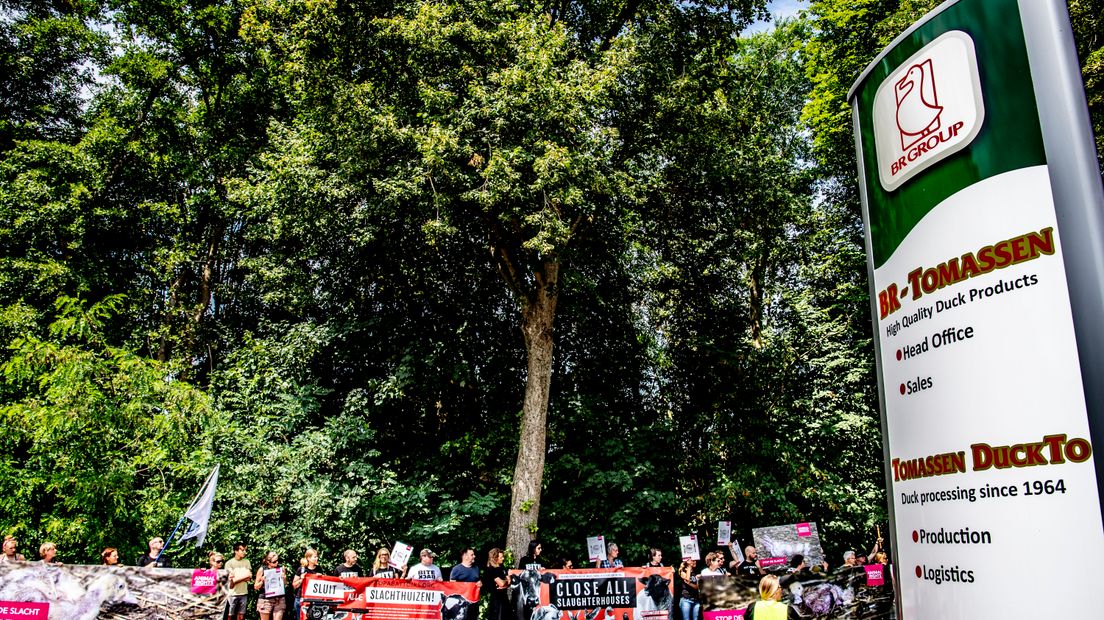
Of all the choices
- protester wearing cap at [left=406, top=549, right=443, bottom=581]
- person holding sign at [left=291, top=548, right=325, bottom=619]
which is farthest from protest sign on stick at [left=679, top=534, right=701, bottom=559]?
person holding sign at [left=291, top=548, right=325, bottom=619]

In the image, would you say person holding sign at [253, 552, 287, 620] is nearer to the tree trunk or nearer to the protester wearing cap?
the protester wearing cap

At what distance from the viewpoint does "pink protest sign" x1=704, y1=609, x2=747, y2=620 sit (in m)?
10.5

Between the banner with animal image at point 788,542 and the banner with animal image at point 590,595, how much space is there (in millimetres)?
5772

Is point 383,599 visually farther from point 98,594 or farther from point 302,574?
point 98,594

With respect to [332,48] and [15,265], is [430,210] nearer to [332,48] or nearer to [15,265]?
[332,48]

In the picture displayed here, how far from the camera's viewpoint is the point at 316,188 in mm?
15781

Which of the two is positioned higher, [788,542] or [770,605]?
[788,542]

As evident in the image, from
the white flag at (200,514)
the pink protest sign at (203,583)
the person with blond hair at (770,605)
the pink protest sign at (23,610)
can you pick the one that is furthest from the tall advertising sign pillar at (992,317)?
the white flag at (200,514)

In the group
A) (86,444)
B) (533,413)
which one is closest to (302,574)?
(86,444)

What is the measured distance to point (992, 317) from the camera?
234 centimetres

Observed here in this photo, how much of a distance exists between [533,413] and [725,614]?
23.3ft

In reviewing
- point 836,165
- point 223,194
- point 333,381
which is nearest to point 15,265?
point 223,194

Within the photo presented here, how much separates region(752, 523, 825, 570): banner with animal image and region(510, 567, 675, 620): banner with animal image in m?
5.77

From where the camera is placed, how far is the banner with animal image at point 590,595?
1081 cm
